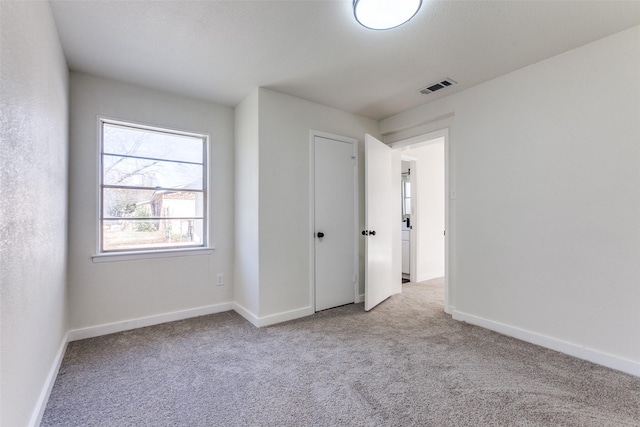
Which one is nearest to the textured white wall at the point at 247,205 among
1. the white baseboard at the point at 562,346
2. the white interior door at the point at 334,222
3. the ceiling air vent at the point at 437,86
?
Result: the white interior door at the point at 334,222

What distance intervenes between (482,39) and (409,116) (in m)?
1.46

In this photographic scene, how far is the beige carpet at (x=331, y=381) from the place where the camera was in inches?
64.0

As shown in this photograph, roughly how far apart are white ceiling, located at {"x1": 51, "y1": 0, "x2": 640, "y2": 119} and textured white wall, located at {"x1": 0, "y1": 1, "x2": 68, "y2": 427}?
0.42m

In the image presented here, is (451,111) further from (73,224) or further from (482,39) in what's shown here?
(73,224)

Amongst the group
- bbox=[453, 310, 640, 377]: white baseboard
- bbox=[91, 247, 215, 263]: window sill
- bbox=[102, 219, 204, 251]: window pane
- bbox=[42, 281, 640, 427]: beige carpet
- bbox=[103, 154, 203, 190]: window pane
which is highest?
bbox=[103, 154, 203, 190]: window pane

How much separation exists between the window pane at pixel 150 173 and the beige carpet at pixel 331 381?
148cm

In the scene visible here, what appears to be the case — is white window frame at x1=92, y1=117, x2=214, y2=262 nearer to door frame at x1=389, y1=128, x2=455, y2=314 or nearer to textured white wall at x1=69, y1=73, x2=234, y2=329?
textured white wall at x1=69, y1=73, x2=234, y2=329

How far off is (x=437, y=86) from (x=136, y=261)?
351 centimetres

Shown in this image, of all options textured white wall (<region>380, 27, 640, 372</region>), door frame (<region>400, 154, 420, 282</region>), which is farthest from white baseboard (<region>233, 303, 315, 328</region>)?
door frame (<region>400, 154, 420, 282</region>)

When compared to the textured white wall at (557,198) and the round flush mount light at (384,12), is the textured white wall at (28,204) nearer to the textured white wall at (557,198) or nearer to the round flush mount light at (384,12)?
the round flush mount light at (384,12)

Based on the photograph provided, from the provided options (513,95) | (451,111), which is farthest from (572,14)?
(451,111)

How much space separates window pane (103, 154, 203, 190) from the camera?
2868 millimetres

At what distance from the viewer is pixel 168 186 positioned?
3180 millimetres

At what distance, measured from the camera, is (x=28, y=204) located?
142 centimetres
